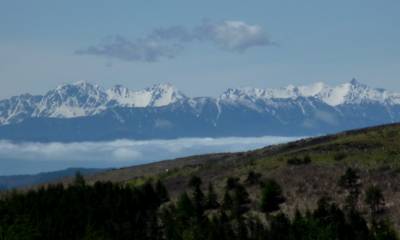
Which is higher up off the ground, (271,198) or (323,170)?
(323,170)

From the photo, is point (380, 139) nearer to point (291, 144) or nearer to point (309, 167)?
point (309, 167)

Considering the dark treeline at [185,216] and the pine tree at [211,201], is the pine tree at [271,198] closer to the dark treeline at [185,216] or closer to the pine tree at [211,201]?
the dark treeline at [185,216]

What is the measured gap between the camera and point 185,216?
115562 mm

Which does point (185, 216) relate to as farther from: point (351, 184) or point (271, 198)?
point (351, 184)

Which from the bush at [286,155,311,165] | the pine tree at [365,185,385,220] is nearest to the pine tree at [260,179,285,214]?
the pine tree at [365,185,385,220]

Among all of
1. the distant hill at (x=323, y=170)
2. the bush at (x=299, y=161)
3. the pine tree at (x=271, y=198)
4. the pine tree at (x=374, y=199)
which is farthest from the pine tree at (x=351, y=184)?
the bush at (x=299, y=161)

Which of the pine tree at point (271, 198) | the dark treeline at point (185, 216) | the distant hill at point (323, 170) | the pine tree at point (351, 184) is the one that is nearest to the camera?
the dark treeline at point (185, 216)

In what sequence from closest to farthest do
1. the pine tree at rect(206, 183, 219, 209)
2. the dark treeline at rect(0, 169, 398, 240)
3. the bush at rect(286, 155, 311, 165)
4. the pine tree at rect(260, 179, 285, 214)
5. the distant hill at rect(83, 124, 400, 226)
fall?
1. the dark treeline at rect(0, 169, 398, 240)
2. the pine tree at rect(260, 179, 285, 214)
3. the pine tree at rect(206, 183, 219, 209)
4. the distant hill at rect(83, 124, 400, 226)
5. the bush at rect(286, 155, 311, 165)

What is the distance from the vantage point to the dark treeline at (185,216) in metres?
97.7

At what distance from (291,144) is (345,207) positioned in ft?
281

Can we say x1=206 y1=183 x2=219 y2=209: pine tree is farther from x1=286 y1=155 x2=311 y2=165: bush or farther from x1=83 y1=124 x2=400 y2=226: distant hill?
x1=286 y1=155 x2=311 y2=165: bush

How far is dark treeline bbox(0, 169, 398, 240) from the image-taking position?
3846 inches

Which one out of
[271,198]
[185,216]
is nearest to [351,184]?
[271,198]

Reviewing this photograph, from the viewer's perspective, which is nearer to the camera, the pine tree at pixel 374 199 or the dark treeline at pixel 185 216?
the dark treeline at pixel 185 216
